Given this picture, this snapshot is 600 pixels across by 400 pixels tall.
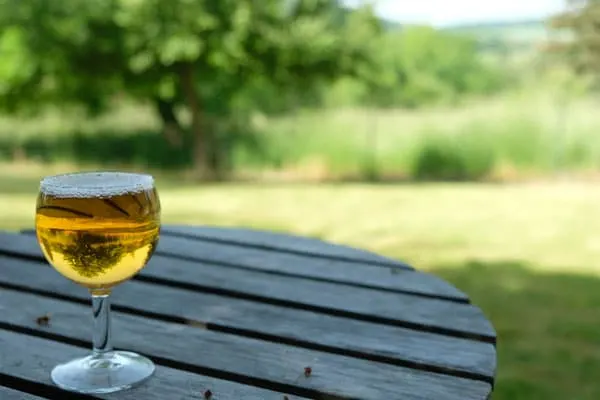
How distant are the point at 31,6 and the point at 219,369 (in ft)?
36.6

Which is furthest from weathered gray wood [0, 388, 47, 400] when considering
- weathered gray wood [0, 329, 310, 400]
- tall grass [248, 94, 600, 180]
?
tall grass [248, 94, 600, 180]

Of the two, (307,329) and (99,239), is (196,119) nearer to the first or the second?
(307,329)

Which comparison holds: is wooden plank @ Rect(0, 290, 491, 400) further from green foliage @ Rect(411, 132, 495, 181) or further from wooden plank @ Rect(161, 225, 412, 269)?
green foliage @ Rect(411, 132, 495, 181)

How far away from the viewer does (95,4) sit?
→ 11.0m

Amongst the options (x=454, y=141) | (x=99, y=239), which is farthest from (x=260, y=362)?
(x=454, y=141)

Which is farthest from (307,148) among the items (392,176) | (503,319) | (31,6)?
(503,319)

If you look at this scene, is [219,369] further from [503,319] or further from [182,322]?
[503,319]

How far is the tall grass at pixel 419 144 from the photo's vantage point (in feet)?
36.2

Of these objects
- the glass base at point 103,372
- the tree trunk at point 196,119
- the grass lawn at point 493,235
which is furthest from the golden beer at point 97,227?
the tree trunk at point 196,119

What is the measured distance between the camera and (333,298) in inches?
55.1

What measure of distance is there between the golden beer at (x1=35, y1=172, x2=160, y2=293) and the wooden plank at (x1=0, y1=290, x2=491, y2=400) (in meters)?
0.18

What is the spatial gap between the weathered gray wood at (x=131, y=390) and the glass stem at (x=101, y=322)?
0.08 meters

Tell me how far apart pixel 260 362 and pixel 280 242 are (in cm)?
70

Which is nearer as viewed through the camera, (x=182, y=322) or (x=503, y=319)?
(x=182, y=322)
